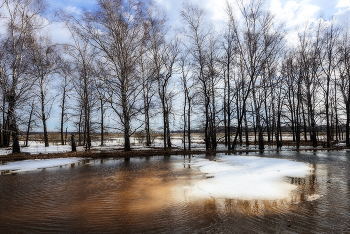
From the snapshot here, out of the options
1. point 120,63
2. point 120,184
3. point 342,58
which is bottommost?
point 120,184

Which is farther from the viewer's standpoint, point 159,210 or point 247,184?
point 247,184

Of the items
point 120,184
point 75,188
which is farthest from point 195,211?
point 75,188

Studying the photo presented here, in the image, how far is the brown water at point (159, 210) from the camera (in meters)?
3.69

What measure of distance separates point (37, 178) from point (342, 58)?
2757cm

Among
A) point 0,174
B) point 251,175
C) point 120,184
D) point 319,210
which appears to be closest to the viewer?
point 319,210

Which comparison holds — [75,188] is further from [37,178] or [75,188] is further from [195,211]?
[195,211]

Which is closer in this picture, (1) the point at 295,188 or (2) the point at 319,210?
(2) the point at 319,210

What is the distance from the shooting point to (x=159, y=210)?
4.52 m

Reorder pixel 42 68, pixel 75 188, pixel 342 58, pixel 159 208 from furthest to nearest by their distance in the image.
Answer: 1. pixel 342 58
2. pixel 42 68
3. pixel 75 188
4. pixel 159 208

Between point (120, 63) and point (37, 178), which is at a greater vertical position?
point (120, 63)

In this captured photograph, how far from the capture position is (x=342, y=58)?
66.9ft

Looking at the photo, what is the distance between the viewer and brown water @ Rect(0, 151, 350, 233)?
3691mm

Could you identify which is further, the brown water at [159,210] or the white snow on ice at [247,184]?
the white snow on ice at [247,184]

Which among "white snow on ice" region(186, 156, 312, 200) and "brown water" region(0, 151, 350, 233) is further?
"white snow on ice" region(186, 156, 312, 200)
